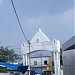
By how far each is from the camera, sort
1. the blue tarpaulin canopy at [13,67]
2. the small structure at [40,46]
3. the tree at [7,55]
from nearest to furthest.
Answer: the blue tarpaulin canopy at [13,67] → the tree at [7,55] → the small structure at [40,46]

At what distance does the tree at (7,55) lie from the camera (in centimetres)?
5205

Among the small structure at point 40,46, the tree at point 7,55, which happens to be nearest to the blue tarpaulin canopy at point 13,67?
the tree at point 7,55

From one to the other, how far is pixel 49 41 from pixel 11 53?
7.69m

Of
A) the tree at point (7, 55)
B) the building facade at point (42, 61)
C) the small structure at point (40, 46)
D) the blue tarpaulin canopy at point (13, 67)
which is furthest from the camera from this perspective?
the building facade at point (42, 61)

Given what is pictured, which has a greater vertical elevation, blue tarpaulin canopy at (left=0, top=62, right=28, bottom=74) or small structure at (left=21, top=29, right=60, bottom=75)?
small structure at (left=21, top=29, right=60, bottom=75)

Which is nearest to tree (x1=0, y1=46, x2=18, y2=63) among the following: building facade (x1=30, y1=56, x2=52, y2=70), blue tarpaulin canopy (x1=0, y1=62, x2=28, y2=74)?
building facade (x1=30, y1=56, x2=52, y2=70)

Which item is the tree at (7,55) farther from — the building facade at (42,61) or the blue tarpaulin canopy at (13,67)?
the blue tarpaulin canopy at (13,67)

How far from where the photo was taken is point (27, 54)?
56406mm

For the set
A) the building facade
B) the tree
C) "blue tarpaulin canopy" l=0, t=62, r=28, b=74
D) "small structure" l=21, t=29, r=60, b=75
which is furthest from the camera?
the building facade

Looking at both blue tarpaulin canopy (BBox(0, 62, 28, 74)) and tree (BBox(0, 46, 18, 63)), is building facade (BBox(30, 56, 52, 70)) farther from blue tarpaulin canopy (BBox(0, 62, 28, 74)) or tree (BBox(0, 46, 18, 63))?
blue tarpaulin canopy (BBox(0, 62, 28, 74))

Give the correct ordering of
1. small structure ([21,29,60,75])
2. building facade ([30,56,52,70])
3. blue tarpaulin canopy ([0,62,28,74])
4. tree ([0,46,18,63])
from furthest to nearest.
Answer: building facade ([30,56,52,70]) → small structure ([21,29,60,75]) → tree ([0,46,18,63]) → blue tarpaulin canopy ([0,62,28,74])

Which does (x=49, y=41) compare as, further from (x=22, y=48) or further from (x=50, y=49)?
(x=22, y=48)

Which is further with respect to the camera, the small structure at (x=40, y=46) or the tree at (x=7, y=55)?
the small structure at (x=40, y=46)

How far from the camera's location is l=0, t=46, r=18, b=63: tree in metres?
52.0
